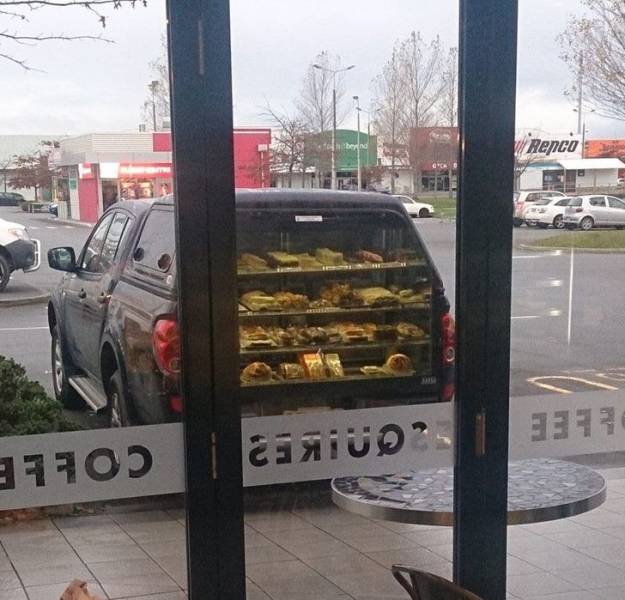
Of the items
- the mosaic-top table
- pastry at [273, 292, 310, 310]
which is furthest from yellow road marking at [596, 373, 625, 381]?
pastry at [273, 292, 310, 310]

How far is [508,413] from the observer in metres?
3.62

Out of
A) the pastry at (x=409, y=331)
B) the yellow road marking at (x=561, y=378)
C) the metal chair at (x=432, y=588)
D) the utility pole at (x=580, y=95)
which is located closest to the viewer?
the metal chair at (x=432, y=588)

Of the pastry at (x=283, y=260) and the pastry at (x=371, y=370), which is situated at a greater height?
the pastry at (x=283, y=260)

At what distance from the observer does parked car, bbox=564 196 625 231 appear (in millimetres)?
3807

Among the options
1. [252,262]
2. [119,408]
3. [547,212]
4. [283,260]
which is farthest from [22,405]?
[547,212]

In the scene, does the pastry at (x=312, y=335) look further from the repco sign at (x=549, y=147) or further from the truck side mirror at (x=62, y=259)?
Result: the repco sign at (x=549, y=147)

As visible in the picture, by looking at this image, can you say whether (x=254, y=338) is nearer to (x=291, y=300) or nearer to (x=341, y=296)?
(x=291, y=300)

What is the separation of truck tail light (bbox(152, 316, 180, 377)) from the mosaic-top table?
0.80 metres

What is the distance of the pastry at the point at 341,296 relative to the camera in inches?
133

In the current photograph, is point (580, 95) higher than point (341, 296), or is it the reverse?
point (580, 95)

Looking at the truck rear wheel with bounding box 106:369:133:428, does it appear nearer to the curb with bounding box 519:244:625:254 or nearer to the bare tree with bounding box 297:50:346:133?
the bare tree with bounding box 297:50:346:133

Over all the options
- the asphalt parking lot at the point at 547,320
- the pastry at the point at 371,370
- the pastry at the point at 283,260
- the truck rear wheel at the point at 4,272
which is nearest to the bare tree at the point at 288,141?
the pastry at the point at 283,260

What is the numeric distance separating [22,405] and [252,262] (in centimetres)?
92

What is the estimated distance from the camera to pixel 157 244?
318 cm
